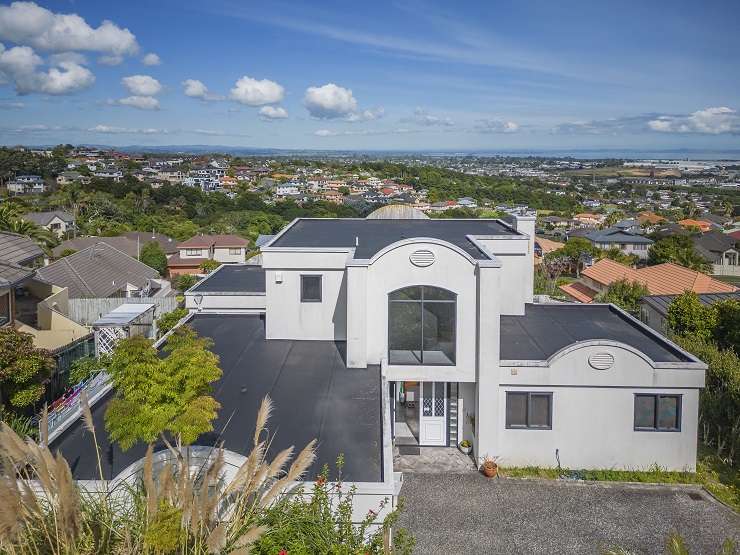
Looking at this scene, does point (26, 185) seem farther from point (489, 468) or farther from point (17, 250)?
point (489, 468)

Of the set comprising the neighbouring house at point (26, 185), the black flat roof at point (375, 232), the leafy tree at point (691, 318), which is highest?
the neighbouring house at point (26, 185)

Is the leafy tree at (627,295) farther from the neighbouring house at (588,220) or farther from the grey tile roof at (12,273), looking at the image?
the neighbouring house at (588,220)

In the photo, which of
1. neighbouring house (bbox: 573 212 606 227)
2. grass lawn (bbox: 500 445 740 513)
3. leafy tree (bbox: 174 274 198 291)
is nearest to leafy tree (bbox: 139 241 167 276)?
leafy tree (bbox: 174 274 198 291)

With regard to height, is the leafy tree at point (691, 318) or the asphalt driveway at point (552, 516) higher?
the leafy tree at point (691, 318)

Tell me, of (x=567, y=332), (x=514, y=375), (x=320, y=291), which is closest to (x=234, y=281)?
(x=320, y=291)

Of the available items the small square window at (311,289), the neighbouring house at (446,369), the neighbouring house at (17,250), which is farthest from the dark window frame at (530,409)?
the neighbouring house at (17,250)

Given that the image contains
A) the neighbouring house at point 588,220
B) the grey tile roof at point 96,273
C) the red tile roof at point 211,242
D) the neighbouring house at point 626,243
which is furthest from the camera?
the neighbouring house at point 588,220
